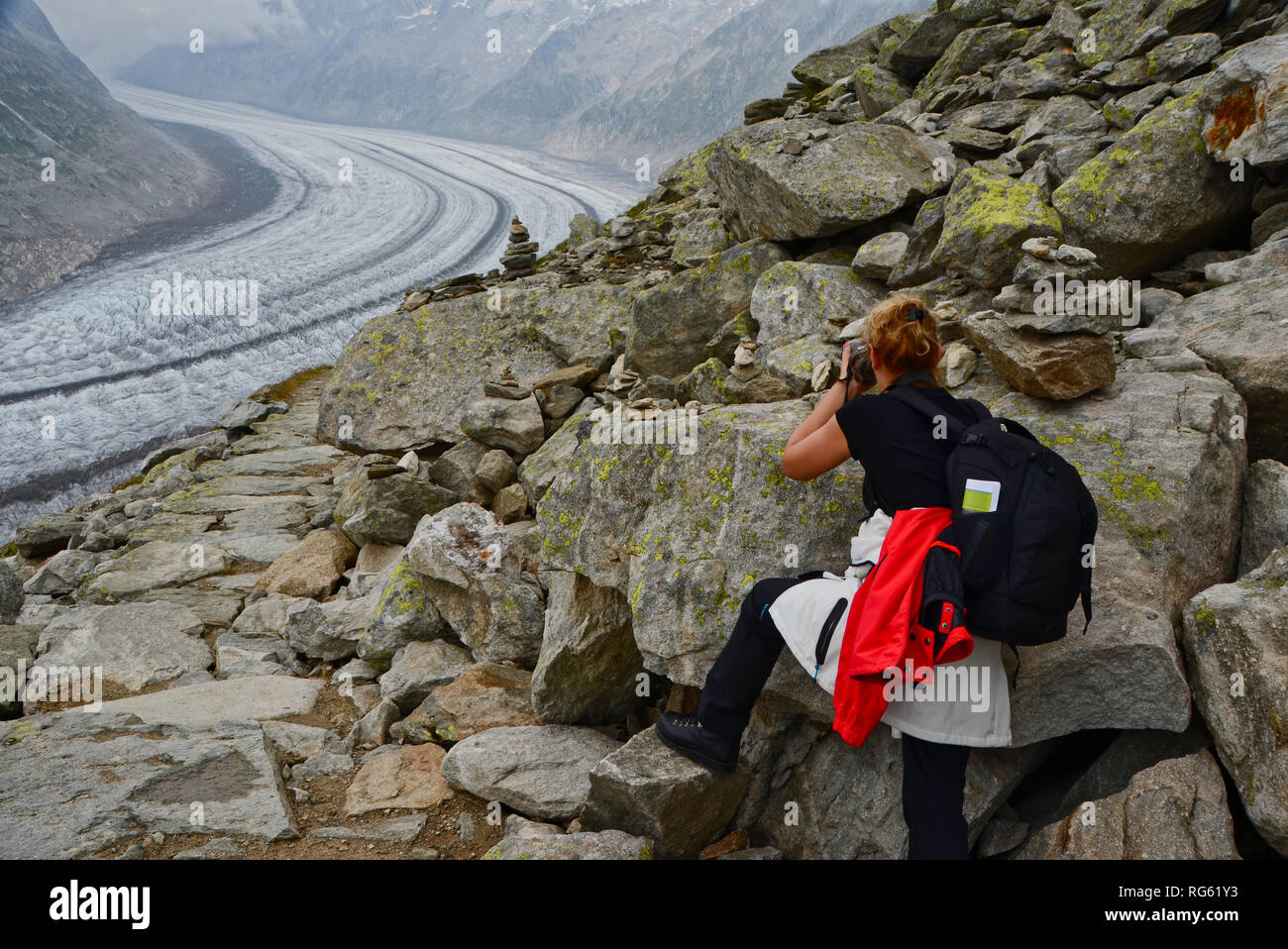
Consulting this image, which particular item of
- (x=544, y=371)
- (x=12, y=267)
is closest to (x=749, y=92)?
(x=12, y=267)

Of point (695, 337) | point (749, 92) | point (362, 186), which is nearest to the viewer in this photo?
point (695, 337)

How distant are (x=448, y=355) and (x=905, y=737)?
11.4m

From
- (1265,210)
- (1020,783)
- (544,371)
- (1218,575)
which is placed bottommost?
(1020,783)

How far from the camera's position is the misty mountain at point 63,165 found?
25.8 m

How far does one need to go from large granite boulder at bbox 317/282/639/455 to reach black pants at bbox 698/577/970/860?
8.76 metres

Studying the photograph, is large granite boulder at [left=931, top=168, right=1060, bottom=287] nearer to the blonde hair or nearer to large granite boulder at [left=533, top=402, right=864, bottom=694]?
large granite boulder at [left=533, top=402, right=864, bottom=694]

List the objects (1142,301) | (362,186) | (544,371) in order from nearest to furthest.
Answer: (1142,301), (544,371), (362,186)

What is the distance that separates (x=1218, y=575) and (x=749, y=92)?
60855 mm

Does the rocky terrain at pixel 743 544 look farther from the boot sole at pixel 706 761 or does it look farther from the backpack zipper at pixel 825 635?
the backpack zipper at pixel 825 635

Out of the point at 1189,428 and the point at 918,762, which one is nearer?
the point at 918,762

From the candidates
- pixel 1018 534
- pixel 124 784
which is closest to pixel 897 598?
pixel 1018 534

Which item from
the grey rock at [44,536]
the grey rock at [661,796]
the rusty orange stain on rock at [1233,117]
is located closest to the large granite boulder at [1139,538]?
the grey rock at [661,796]

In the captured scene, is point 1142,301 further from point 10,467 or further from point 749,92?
point 749,92
